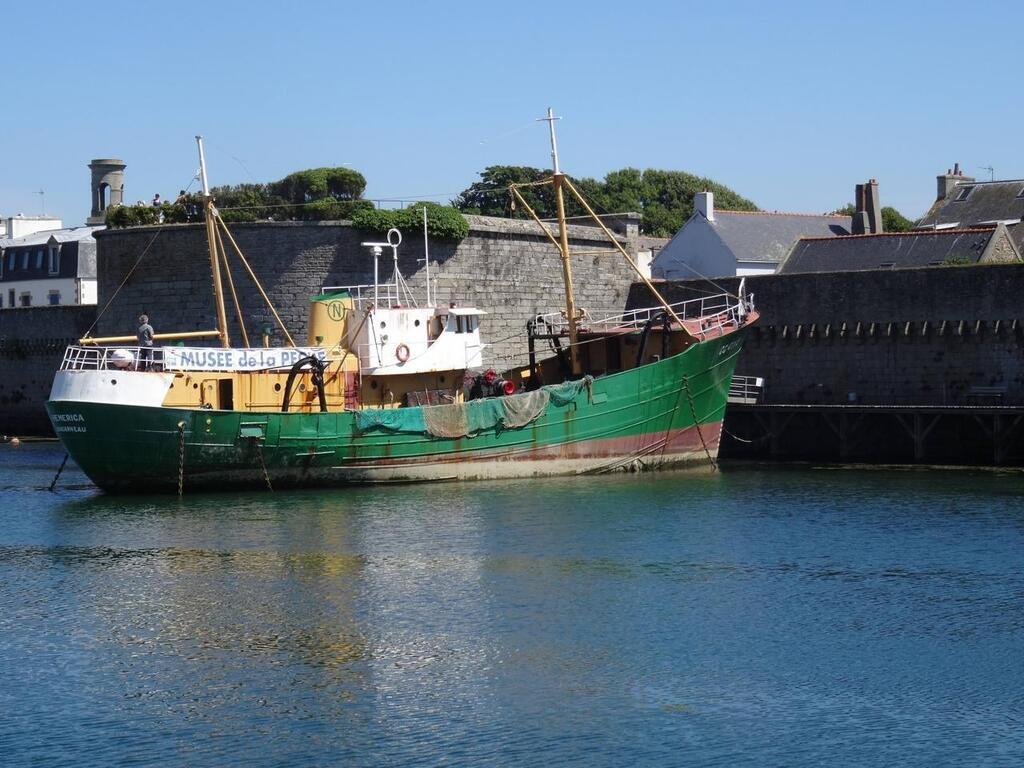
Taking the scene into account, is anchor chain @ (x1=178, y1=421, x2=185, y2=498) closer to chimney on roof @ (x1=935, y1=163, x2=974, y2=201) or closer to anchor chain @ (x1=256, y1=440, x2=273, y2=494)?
anchor chain @ (x1=256, y1=440, x2=273, y2=494)

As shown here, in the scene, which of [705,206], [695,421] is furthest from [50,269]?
[695,421]

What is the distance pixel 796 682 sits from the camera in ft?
43.5

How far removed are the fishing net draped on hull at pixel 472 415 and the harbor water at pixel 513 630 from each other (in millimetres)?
1546

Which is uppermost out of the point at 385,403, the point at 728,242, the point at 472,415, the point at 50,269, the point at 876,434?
the point at 728,242

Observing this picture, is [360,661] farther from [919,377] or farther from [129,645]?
[919,377]

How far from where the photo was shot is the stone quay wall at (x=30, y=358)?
37656 millimetres

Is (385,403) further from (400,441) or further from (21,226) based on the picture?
(21,226)

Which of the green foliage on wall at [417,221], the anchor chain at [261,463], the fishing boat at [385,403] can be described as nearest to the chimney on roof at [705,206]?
the green foliage on wall at [417,221]

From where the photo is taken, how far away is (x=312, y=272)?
31766 millimetres

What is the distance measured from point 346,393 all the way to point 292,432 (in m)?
1.72

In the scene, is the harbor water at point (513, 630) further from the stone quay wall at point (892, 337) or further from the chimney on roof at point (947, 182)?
the chimney on roof at point (947, 182)

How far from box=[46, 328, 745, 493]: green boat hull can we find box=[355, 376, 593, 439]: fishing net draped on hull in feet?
0.41

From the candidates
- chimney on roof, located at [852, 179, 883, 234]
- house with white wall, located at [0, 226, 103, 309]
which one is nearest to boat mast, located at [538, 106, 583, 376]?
chimney on roof, located at [852, 179, 883, 234]

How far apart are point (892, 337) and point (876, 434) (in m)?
2.18
